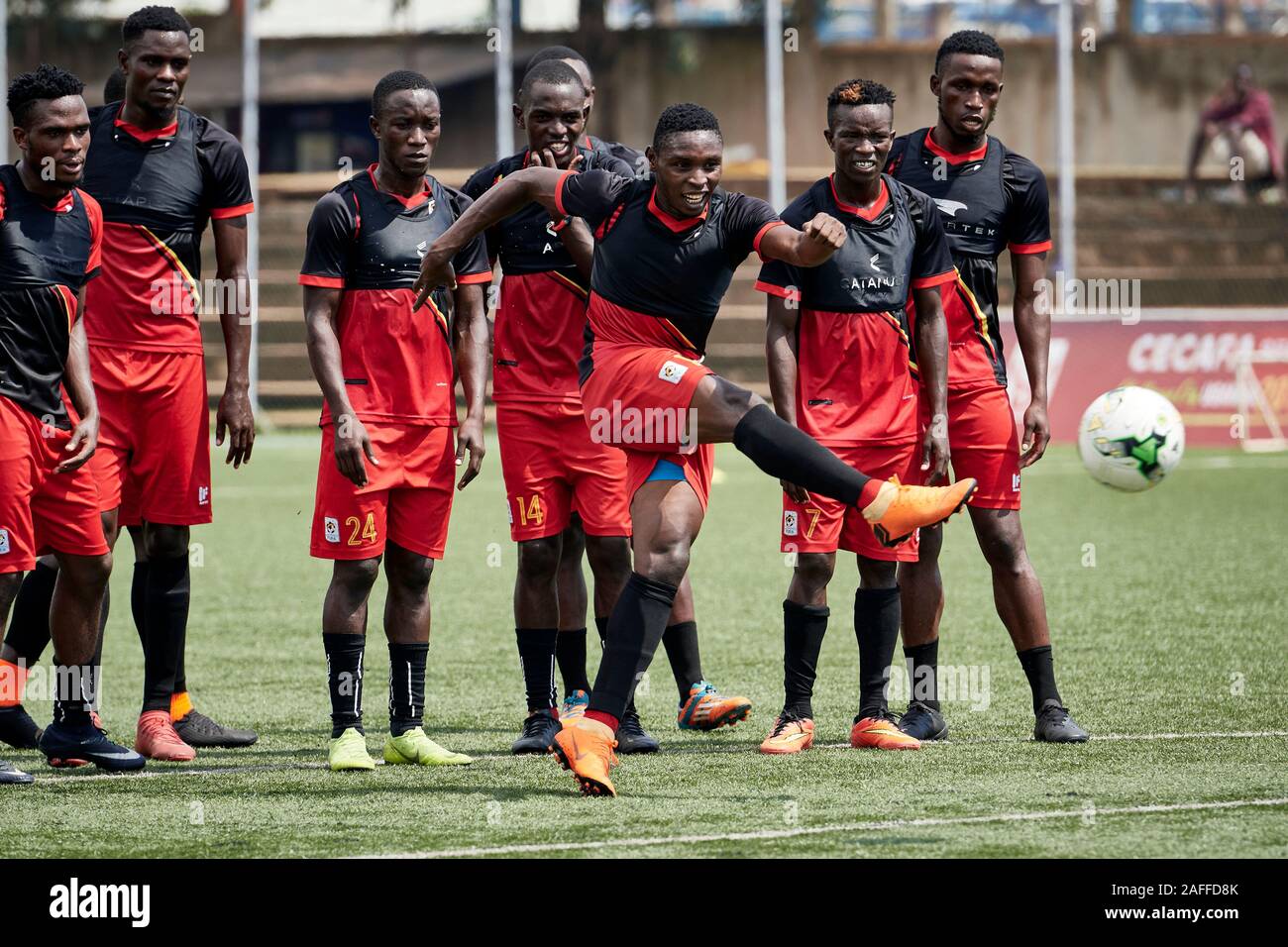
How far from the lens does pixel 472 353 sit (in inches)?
280

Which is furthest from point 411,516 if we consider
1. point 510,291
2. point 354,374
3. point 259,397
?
point 259,397

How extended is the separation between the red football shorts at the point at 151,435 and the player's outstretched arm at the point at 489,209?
4.38ft

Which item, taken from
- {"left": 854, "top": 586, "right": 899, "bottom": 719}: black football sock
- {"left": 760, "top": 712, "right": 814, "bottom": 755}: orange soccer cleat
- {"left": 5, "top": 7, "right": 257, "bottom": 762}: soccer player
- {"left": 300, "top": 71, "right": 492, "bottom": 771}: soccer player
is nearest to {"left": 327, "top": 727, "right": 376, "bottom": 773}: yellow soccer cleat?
{"left": 300, "top": 71, "right": 492, "bottom": 771}: soccer player

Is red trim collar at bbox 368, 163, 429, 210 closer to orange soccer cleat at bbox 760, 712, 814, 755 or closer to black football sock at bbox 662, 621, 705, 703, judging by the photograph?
black football sock at bbox 662, 621, 705, 703

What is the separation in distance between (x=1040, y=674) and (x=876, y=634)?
2.18ft

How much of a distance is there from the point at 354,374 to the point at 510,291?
872 millimetres

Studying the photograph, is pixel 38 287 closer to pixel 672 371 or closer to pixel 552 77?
pixel 552 77

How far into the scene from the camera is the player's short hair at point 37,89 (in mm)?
6543

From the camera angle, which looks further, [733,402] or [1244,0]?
[1244,0]

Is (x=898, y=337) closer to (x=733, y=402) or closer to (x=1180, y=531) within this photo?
(x=733, y=402)

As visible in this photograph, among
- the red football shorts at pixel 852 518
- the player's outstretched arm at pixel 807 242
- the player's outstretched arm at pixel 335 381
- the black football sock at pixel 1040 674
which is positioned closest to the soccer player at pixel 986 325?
the black football sock at pixel 1040 674

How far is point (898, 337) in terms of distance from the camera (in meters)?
7.07

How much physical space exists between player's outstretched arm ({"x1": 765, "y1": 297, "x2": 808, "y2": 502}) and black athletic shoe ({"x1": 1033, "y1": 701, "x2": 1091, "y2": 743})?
4.05 ft
